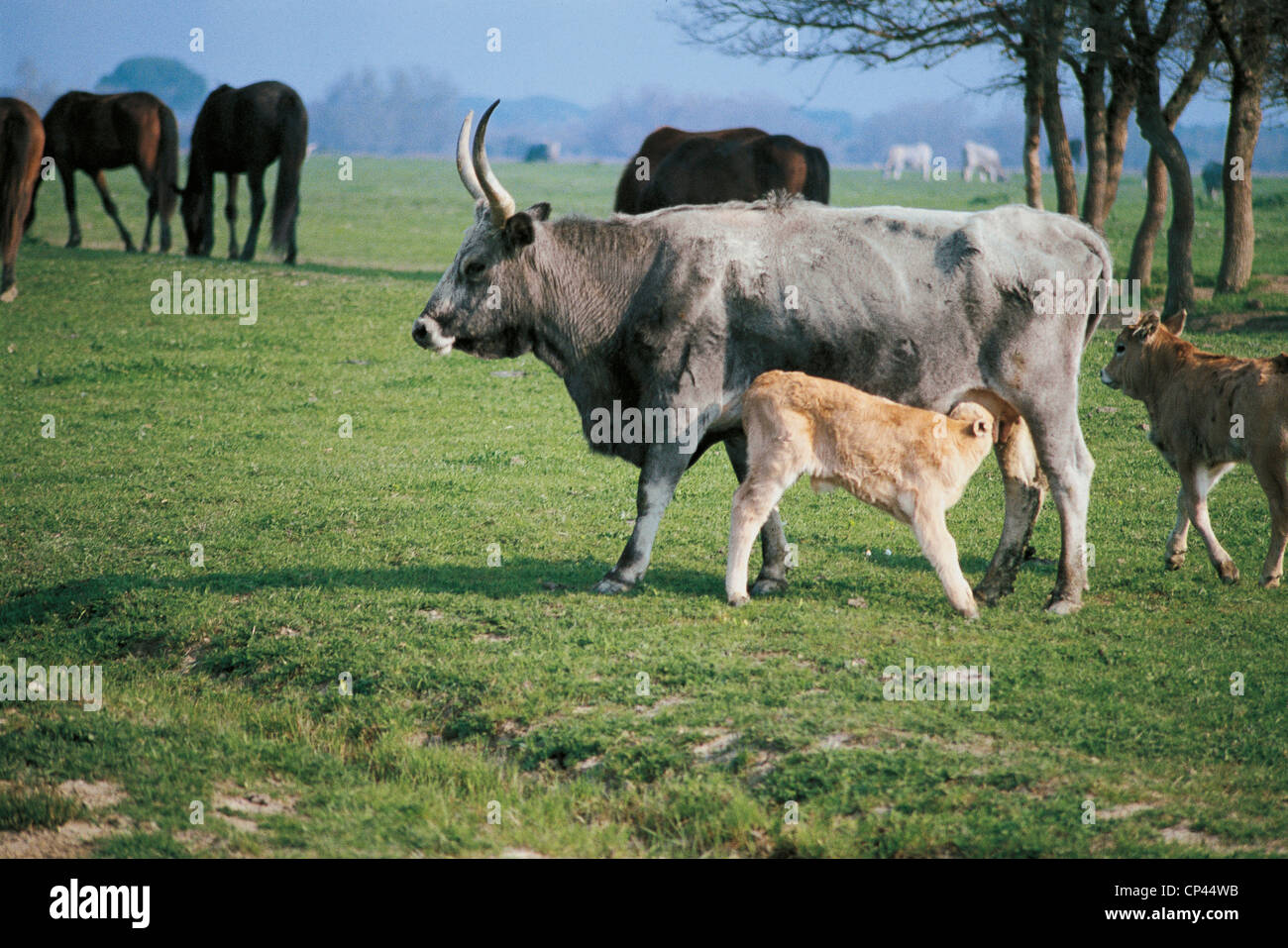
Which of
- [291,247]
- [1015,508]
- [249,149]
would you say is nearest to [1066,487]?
[1015,508]

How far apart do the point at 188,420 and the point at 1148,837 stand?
11.8m

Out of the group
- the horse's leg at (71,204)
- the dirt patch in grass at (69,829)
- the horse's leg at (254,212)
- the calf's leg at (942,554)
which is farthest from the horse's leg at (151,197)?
the calf's leg at (942,554)

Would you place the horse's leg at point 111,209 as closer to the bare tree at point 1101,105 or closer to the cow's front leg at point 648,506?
the bare tree at point 1101,105

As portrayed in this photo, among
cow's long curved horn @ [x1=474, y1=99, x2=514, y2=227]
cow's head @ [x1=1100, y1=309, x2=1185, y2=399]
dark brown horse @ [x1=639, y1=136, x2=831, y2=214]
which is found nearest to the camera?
cow's long curved horn @ [x1=474, y1=99, x2=514, y2=227]

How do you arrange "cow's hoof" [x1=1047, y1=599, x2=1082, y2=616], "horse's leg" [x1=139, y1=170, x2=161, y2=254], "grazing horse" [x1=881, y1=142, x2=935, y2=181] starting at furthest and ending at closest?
"grazing horse" [x1=881, y1=142, x2=935, y2=181], "horse's leg" [x1=139, y1=170, x2=161, y2=254], "cow's hoof" [x1=1047, y1=599, x2=1082, y2=616]

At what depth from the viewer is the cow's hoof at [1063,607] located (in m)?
7.78

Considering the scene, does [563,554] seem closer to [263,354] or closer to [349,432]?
[349,432]

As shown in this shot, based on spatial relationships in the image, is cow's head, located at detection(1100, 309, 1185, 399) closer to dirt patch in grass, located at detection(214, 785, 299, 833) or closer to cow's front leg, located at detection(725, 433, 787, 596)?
cow's front leg, located at detection(725, 433, 787, 596)

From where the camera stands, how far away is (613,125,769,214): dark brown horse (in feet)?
64.1

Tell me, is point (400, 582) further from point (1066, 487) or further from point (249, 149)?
point (249, 149)

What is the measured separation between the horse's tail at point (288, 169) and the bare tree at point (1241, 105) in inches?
628

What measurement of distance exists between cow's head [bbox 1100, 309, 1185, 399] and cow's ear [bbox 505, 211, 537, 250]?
4646 millimetres

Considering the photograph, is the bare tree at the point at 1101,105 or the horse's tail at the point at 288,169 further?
the horse's tail at the point at 288,169

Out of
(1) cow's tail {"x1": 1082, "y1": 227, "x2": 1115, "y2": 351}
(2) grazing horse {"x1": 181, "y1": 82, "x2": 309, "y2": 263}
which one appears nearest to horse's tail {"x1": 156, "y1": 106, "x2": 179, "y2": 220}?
(2) grazing horse {"x1": 181, "y1": 82, "x2": 309, "y2": 263}
